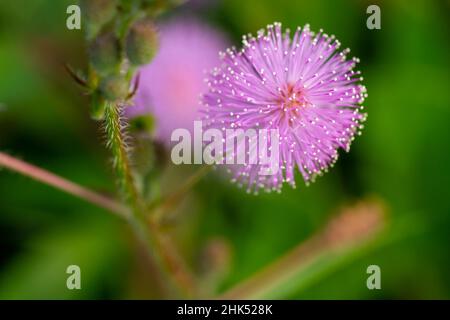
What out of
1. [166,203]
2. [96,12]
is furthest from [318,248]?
[96,12]

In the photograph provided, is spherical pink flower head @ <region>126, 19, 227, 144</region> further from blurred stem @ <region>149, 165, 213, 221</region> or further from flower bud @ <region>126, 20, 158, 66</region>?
flower bud @ <region>126, 20, 158, 66</region>

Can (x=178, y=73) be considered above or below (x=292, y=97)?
above

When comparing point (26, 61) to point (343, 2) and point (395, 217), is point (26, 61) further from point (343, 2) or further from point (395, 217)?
point (395, 217)

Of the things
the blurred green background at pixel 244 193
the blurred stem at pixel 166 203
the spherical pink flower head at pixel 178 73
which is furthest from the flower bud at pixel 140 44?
the blurred green background at pixel 244 193

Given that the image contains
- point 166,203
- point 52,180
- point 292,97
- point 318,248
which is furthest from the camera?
point 318,248

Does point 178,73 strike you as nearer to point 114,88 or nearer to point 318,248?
point 318,248
